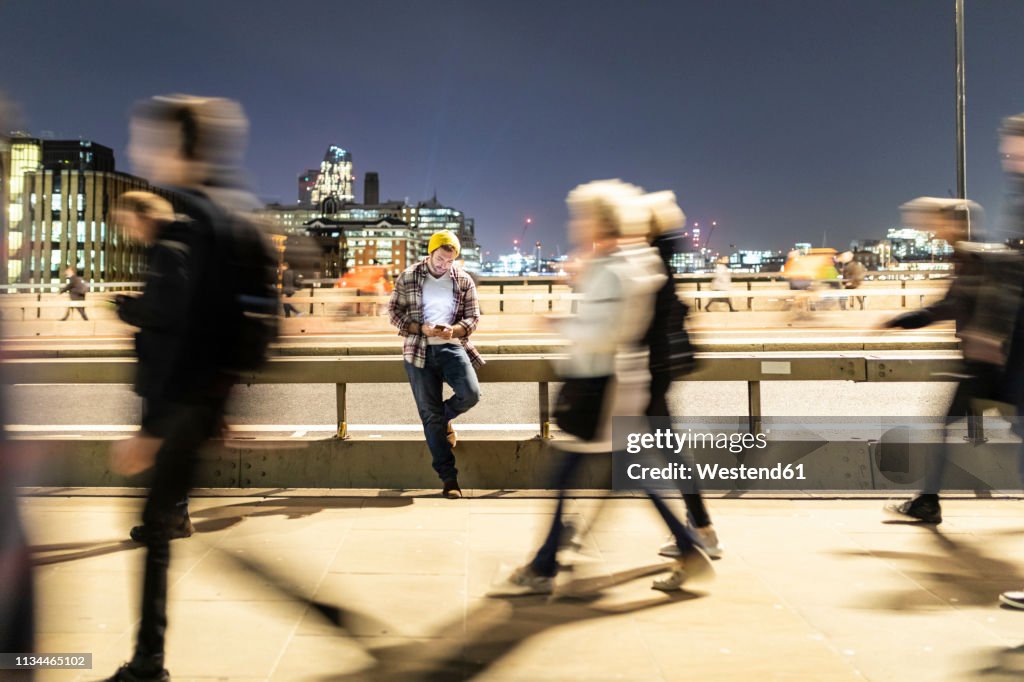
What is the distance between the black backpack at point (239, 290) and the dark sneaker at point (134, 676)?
4.02 feet

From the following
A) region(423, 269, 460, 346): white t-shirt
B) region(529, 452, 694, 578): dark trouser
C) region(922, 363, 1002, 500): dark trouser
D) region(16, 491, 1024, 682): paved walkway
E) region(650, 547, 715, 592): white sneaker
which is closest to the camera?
region(16, 491, 1024, 682): paved walkway

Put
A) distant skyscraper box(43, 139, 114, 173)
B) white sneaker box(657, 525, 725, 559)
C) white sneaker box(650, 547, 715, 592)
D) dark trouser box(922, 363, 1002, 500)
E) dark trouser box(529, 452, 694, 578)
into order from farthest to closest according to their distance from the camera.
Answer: distant skyscraper box(43, 139, 114, 173), white sneaker box(657, 525, 725, 559), dark trouser box(922, 363, 1002, 500), white sneaker box(650, 547, 715, 592), dark trouser box(529, 452, 694, 578)

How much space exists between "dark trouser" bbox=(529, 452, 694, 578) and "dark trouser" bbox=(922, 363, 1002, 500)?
1881 mm

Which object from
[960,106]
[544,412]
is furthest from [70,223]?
[544,412]

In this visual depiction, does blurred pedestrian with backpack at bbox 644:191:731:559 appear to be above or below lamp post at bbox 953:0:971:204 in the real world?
below

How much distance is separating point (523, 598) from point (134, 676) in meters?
1.95

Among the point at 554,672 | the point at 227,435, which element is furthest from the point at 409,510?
the point at 227,435

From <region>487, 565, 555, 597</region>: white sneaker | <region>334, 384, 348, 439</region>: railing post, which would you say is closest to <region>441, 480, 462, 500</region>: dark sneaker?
<region>334, 384, 348, 439</region>: railing post

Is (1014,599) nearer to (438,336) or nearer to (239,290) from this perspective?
(438,336)

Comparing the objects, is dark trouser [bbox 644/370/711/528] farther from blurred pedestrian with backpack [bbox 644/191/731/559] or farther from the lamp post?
the lamp post

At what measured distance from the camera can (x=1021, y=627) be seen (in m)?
4.31

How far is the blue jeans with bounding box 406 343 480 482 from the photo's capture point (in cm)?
658

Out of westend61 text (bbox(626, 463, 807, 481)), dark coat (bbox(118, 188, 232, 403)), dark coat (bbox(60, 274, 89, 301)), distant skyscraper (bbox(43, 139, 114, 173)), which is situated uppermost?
distant skyscraper (bbox(43, 139, 114, 173))

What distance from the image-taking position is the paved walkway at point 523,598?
3844mm
